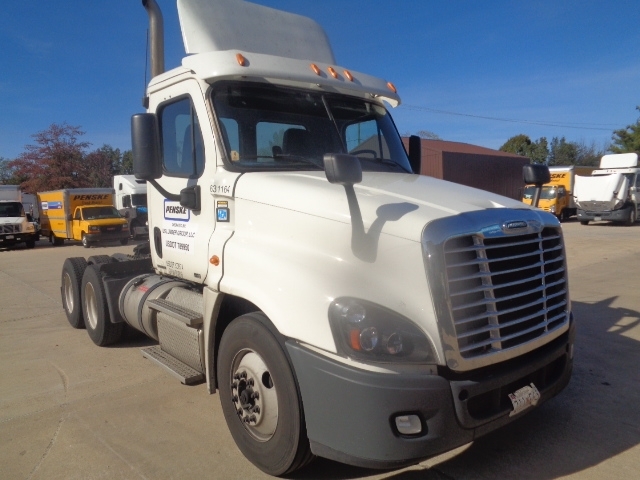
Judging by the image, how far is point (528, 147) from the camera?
56469 mm

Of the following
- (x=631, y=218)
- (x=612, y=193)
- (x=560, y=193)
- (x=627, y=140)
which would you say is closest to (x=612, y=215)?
(x=612, y=193)

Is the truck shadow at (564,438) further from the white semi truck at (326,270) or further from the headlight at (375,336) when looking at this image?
the headlight at (375,336)

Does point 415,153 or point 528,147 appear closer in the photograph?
point 415,153

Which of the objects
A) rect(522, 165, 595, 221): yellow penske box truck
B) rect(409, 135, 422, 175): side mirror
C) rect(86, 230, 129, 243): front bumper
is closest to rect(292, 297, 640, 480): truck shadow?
rect(409, 135, 422, 175): side mirror

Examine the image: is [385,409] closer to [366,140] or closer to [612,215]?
[366,140]

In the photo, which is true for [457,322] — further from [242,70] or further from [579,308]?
[579,308]

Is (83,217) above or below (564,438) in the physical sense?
above

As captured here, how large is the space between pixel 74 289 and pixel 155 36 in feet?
11.3

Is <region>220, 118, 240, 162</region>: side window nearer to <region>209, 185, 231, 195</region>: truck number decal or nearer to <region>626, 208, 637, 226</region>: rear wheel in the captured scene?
<region>209, 185, 231, 195</region>: truck number decal

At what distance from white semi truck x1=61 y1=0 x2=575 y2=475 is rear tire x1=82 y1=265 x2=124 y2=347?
4.88 ft

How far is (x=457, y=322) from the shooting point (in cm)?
289

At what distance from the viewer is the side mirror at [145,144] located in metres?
4.05

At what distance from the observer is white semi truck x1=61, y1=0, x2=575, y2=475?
9.35 ft

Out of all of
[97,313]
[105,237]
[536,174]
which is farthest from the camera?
[105,237]
